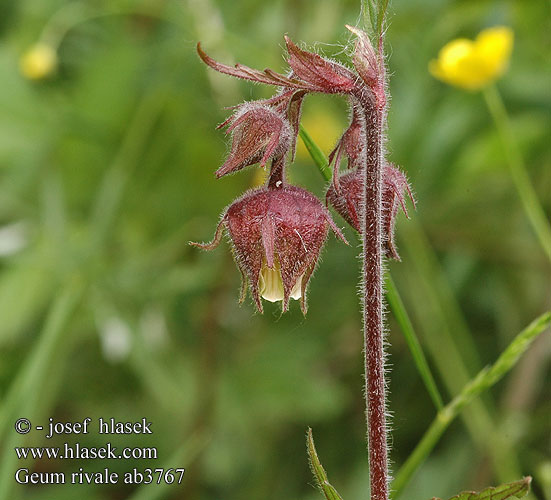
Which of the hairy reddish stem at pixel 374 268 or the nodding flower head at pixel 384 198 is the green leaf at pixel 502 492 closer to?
the hairy reddish stem at pixel 374 268

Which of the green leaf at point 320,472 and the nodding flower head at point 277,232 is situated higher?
the nodding flower head at point 277,232

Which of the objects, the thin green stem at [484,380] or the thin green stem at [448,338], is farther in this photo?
the thin green stem at [448,338]

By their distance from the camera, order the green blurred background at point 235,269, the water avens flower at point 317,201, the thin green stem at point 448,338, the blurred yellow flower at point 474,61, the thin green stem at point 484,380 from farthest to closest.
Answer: the green blurred background at point 235,269 → the thin green stem at point 448,338 → the blurred yellow flower at point 474,61 → the thin green stem at point 484,380 → the water avens flower at point 317,201

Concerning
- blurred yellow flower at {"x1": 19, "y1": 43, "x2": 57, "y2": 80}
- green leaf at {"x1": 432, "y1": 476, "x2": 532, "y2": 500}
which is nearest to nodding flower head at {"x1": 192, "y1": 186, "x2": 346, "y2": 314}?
green leaf at {"x1": 432, "y1": 476, "x2": 532, "y2": 500}

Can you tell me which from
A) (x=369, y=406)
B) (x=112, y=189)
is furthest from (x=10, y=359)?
(x=369, y=406)

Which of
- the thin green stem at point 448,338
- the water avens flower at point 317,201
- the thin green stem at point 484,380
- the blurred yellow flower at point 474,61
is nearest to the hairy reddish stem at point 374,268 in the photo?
the water avens flower at point 317,201

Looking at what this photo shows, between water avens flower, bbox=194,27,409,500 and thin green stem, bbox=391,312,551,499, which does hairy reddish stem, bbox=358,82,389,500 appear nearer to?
water avens flower, bbox=194,27,409,500

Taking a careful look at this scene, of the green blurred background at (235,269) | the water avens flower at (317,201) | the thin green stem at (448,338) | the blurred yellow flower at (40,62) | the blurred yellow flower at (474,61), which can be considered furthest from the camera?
the blurred yellow flower at (40,62)
